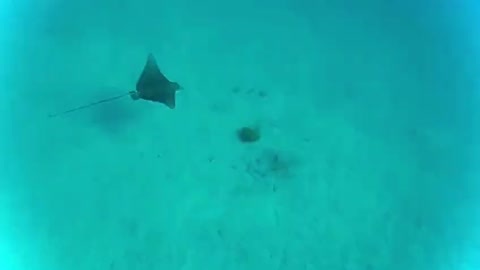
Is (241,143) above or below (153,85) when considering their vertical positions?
below

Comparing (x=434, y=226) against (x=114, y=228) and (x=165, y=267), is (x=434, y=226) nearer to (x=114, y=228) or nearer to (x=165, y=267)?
(x=165, y=267)

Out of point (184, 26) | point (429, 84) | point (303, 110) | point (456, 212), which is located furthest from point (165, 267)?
point (429, 84)

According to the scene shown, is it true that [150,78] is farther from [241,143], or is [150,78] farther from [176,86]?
[241,143]

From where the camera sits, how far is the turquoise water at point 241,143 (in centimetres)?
164

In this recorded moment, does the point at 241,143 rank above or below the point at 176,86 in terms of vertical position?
below

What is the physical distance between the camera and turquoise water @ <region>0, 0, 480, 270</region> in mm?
1642

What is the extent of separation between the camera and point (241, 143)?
68.4 inches

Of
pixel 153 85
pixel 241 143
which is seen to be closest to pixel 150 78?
pixel 153 85

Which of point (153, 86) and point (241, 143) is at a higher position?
point (153, 86)

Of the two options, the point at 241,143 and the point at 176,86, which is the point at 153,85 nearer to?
the point at 176,86

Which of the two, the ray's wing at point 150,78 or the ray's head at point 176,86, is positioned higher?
the ray's wing at point 150,78

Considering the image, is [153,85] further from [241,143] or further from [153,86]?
[241,143]

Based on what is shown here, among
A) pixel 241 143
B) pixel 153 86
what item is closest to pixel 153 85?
pixel 153 86

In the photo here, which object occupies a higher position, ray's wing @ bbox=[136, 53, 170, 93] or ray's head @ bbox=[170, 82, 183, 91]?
ray's wing @ bbox=[136, 53, 170, 93]
